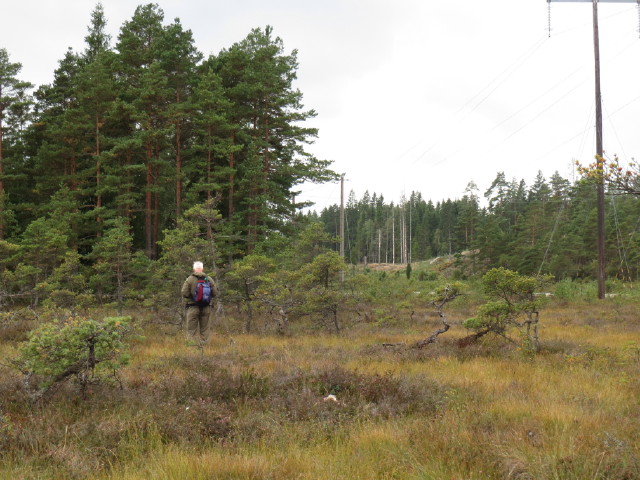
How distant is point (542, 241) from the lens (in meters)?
37.0

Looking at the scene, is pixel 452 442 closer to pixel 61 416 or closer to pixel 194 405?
pixel 194 405

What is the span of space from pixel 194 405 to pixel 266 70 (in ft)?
69.0

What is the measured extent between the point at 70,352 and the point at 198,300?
4.63m

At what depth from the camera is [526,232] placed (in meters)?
42.2

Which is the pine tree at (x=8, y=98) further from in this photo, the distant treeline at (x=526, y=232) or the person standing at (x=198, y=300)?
the distant treeline at (x=526, y=232)

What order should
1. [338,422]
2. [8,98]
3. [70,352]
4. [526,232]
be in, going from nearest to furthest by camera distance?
[338,422], [70,352], [8,98], [526,232]

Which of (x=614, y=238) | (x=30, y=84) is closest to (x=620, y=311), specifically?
(x=614, y=238)

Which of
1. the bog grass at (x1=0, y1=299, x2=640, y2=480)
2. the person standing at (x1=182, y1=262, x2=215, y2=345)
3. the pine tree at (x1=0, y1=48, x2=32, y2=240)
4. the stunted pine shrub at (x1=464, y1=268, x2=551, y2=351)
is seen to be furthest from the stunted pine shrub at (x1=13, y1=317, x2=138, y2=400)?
the pine tree at (x1=0, y1=48, x2=32, y2=240)

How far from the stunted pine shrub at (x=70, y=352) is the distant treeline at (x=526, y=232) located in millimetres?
6113

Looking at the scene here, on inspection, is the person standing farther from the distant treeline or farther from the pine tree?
the pine tree

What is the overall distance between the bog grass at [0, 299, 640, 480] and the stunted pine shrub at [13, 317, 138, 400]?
0.24 meters

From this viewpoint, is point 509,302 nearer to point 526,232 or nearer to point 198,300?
point 198,300

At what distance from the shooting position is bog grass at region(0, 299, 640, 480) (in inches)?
123

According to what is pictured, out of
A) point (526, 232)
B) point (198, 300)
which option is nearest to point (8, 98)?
point (198, 300)
